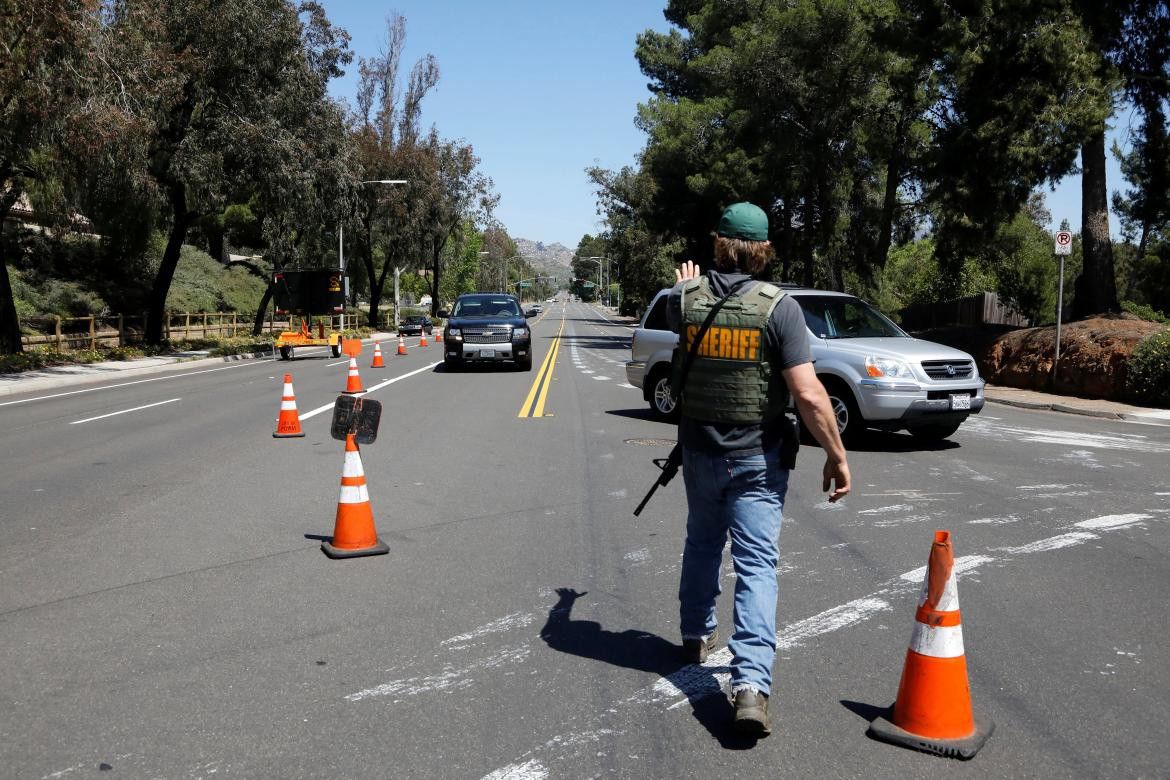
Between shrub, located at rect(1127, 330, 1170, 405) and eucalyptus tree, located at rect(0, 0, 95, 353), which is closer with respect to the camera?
shrub, located at rect(1127, 330, 1170, 405)

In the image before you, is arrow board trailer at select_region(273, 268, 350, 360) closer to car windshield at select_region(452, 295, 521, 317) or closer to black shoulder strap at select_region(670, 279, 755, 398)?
car windshield at select_region(452, 295, 521, 317)

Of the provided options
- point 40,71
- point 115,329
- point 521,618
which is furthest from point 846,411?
point 115,329

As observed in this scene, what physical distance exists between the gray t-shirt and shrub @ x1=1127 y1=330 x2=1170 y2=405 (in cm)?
1507

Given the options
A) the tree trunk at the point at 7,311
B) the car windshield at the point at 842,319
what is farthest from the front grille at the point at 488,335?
the tree trunk at the point at 7,311

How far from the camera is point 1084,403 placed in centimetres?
1694

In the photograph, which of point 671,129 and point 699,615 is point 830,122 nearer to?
point 671,129

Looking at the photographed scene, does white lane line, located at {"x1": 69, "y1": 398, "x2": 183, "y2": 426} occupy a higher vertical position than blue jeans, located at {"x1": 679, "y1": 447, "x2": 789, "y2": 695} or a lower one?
lower

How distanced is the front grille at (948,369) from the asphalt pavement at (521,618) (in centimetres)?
97

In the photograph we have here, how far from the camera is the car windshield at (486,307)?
24.3 metres

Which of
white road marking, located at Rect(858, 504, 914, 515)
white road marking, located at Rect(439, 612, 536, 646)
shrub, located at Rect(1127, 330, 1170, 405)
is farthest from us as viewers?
shrub, located at Rect(1127, 330, 1170, 405)

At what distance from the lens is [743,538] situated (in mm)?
3953

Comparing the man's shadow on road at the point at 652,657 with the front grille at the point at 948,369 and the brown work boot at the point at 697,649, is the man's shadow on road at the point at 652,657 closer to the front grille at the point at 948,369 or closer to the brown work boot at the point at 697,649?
the brown work boot at the point at 697,649

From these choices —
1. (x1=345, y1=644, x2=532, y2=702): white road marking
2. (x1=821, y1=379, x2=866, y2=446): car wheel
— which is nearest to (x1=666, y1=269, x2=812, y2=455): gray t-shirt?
(x1=345, y1=644, x2=532, y2=702): white road marking

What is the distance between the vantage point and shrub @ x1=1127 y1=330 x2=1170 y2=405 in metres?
16.4
